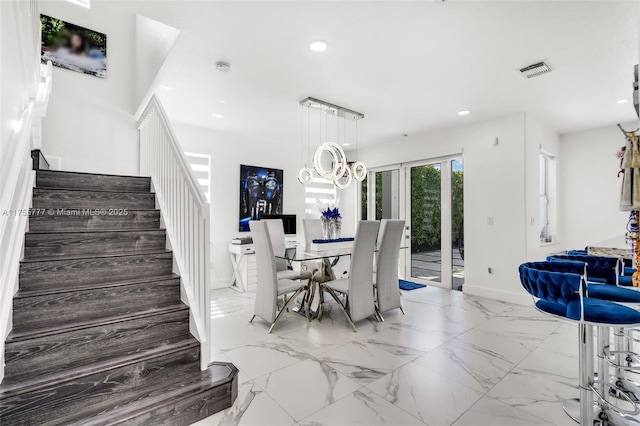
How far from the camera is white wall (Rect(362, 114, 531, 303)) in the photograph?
428 cm

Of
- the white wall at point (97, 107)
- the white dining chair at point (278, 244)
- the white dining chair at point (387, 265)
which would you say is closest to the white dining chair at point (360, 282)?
the white dining chair at point (387, 265)

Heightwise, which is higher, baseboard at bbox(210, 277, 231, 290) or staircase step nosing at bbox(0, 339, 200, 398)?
staircase step nosing at bbox(0, 339, 200, 398)

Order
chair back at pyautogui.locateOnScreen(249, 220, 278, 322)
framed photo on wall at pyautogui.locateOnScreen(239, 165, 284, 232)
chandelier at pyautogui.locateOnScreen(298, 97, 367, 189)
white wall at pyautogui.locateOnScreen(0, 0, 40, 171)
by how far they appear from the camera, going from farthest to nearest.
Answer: framed photo on wall at pyautogui.locateOnScreen(239, 165, 284, 232)
chandelier at pyautogui.locateOnScreen(298, 97, 367, 189)
chair back at pyautogui.locateOnScreen(249, 220, 278, 322)
white wall at pyautogui.locateOnScreen(0, 0, 40, 171)

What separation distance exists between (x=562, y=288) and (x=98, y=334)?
261cm

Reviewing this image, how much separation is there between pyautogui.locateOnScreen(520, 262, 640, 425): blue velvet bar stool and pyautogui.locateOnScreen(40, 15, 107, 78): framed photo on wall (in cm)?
523

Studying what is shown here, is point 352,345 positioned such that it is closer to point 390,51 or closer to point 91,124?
point 390,51

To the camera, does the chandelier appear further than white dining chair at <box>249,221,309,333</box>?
Yes

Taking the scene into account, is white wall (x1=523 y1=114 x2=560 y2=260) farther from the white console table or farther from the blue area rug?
the white console table

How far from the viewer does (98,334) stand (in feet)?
6.01

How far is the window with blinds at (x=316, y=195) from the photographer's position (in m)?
6.58

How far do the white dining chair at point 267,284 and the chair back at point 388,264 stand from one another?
0.91m

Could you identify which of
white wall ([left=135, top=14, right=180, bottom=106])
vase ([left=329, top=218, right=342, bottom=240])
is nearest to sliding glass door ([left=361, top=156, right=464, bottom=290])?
vase ([left=329, top=218, right=342, bottom=240])

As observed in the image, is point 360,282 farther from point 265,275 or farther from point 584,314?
point 584,314

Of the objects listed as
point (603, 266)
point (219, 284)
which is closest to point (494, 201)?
point (603, 266)
